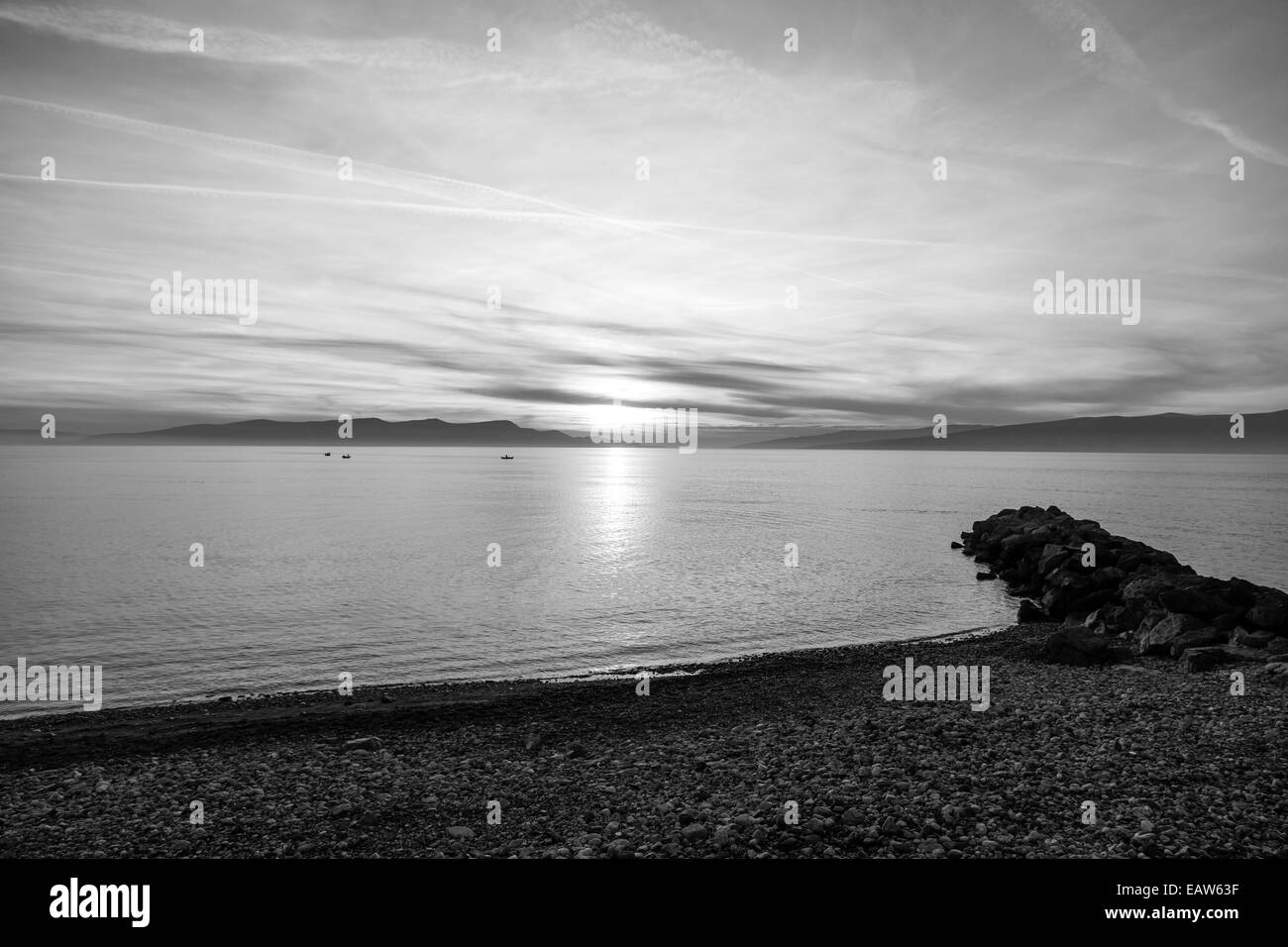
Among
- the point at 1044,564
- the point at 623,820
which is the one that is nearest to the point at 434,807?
the point at 623,820

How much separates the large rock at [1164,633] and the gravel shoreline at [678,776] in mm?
2573

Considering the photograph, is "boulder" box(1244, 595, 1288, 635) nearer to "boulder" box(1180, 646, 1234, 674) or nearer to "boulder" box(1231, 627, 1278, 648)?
"boulder" box(1231, 627, 1278, 648)

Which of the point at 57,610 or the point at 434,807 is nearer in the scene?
the point at 434,807

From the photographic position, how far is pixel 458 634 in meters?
30.2

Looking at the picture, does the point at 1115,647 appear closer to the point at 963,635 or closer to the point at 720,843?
the point at 963,635

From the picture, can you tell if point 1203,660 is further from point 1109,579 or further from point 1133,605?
point 1109,579

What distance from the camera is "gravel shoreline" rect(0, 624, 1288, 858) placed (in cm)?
993

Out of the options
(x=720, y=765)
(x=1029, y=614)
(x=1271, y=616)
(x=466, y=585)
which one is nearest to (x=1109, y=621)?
(x=1029, y=614)

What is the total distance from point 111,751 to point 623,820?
41.8ft

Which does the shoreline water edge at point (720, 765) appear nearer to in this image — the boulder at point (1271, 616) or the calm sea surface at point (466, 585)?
the boulder at point (1271, 616)

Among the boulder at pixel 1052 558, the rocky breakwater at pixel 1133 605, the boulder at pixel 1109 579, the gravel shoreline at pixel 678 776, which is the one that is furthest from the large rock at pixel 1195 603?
the boulder at pixel 1052 558

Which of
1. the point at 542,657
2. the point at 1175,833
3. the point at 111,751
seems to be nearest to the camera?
the point at 1175,833
